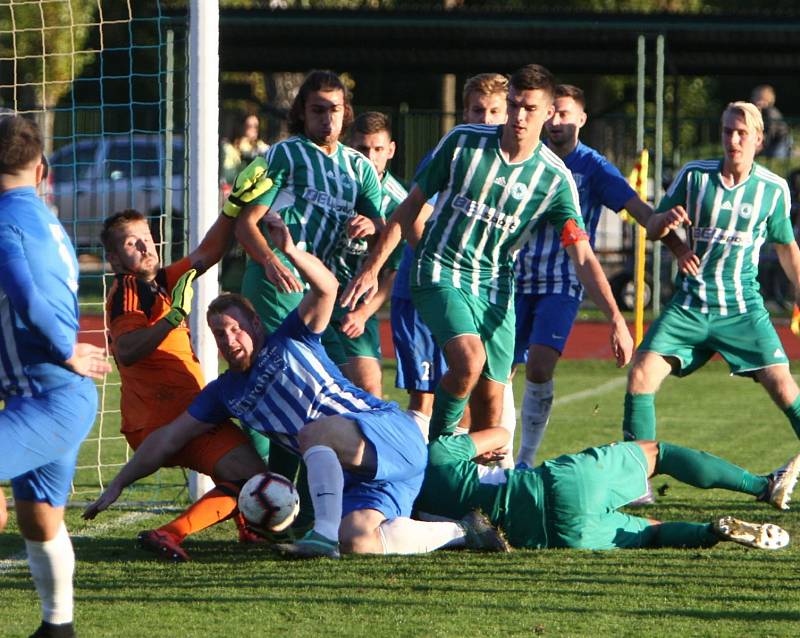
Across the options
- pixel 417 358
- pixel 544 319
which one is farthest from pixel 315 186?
pixel 544 319

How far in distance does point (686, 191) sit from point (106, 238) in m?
2.86

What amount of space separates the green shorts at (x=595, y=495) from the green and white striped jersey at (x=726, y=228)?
145 cm

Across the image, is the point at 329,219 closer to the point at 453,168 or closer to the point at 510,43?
the point at 453,168

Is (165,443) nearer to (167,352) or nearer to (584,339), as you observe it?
(167,352)

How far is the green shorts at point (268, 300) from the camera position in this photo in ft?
22.4

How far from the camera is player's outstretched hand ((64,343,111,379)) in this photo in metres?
4.49

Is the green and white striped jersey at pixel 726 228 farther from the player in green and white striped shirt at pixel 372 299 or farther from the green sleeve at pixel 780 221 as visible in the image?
the player in green and white striped shirt at pixel 372 299

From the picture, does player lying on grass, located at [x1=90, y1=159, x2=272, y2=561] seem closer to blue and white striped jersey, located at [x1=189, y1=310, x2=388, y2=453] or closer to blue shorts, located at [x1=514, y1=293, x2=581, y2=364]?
blue and white striped jersey, located at [x1=189, y1=310, x2=388, y2=453]

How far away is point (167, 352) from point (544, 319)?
6.78 ft

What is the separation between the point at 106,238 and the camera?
652cm

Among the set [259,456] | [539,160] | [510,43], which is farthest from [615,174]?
[510,43]

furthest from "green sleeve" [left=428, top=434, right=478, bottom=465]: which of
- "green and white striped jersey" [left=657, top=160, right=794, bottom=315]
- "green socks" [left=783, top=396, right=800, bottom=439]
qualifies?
"green socks" [left=783, top=396, right=800, bottom=439]

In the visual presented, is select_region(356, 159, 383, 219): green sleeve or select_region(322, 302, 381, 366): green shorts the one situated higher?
select_region(356, 159, 383, 219): green sleeve

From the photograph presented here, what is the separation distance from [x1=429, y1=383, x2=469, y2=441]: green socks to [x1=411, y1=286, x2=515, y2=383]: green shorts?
0.74 feet
